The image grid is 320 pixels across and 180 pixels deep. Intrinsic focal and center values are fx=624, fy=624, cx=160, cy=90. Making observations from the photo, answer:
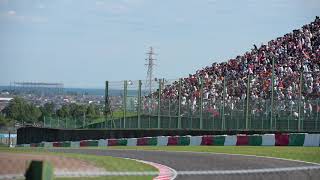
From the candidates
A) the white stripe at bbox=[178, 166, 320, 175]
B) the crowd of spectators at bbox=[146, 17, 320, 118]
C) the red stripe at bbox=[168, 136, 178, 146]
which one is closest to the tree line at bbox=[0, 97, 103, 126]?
the crowd of spectators at bbox=[146, 17, 320, 118]

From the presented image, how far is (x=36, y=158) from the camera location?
12.5 m

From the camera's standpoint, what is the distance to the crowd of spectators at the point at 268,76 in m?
24.3

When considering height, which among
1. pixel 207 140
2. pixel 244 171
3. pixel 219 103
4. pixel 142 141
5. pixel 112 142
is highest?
pixel 219 103

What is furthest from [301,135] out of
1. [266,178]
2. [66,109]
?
[66,109]

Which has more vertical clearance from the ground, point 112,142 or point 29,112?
point 29,112

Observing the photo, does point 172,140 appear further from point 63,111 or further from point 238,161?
point 63,111

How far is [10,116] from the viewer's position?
49.8m

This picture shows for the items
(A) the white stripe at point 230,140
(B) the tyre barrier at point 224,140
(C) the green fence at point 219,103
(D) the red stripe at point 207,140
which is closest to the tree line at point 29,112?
(C) the green fence at point 219,103

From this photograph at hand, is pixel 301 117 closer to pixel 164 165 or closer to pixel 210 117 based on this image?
pixel 210 117

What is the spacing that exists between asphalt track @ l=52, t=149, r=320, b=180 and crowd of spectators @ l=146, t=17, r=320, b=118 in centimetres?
655

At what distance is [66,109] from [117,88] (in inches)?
532

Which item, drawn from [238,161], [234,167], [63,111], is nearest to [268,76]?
[238,161]

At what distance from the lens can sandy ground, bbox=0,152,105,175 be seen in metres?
9.88

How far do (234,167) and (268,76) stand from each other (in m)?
11.1
